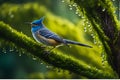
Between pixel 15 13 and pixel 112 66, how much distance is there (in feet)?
2.30

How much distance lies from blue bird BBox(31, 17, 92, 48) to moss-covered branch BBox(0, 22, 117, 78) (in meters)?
0.18

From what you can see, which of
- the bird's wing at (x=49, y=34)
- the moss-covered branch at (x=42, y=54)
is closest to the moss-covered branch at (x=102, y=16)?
the moss-covered branch at (x=42, y=54)

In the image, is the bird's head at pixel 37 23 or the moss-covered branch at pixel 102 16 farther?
the bird's head at pixel 37 23

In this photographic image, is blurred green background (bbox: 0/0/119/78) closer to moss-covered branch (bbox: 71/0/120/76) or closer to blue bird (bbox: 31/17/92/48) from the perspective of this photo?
blue bird (bbox: 31/17/92/48)

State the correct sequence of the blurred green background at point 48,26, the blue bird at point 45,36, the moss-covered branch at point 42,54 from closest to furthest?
the moss-covered branch at point 42,54
the blue bird at point 45,36
the blurred green background at point 48,26

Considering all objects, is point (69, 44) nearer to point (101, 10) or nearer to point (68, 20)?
point (68, 20)

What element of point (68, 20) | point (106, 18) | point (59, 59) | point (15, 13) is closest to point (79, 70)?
point (59, 59)

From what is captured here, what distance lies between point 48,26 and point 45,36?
0.52 feet

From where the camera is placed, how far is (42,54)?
159 centimetres

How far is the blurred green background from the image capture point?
6.54ft

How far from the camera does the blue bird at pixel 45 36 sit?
1814mm

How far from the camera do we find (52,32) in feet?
6.23

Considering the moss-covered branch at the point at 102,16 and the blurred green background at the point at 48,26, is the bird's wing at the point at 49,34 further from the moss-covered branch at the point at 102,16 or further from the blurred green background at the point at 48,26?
the moss-covered branch at the point at 102,16

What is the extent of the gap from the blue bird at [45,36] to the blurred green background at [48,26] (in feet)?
0.20
